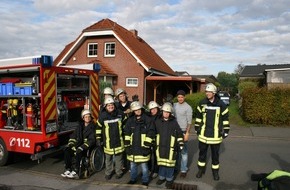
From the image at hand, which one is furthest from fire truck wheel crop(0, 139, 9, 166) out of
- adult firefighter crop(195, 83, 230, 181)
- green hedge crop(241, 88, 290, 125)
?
green hedge crop(241, 88, 290, 125)

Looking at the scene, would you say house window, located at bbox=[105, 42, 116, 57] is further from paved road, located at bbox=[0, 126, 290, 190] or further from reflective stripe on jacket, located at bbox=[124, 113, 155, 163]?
reflective stripe on jacket, located at bbox=[124, 113, 155, 163]

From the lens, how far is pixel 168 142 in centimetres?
596

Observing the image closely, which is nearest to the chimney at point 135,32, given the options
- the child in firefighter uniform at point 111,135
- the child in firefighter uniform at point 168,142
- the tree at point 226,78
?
the child in firefighter uniform at point 111,135

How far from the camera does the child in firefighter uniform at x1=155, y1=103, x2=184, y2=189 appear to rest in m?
5.96

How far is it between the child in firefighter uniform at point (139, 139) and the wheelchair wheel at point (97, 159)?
1.11 metres

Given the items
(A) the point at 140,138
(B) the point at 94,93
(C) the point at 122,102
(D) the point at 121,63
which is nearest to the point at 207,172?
(A) the point at 140,138

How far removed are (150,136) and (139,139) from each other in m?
0.22

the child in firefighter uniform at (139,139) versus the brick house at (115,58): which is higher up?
Result: the brick house at (115,58)

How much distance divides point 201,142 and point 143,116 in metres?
1.37

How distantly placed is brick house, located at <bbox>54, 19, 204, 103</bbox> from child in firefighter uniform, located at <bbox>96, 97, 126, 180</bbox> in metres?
16.6

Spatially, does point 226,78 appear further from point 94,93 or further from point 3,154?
point 3,154

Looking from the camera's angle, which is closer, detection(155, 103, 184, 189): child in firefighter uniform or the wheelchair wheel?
detection(155, 103, 184, 189): child in firefighter uniform

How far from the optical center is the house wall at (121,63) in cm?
2386

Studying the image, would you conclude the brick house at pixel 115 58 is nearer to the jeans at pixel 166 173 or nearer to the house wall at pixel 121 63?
the house wall at pixel 121 63
